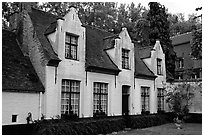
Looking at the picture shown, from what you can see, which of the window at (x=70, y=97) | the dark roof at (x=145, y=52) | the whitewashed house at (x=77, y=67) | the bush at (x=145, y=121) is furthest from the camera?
the dark roof at (x=145, y=52)

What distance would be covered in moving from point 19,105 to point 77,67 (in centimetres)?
450

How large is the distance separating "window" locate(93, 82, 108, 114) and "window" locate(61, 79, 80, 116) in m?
1.59

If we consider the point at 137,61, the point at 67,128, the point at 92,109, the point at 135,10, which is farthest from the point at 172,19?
the point at 67,128

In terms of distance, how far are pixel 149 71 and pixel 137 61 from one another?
4.56ft

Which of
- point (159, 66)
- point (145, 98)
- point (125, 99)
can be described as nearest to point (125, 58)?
point (125, 99)

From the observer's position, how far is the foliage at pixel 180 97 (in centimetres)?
2338

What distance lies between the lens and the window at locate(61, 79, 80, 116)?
628 inches

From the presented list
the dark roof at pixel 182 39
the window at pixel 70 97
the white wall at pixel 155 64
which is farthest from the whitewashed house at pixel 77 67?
the dark roof at pixel 182 39

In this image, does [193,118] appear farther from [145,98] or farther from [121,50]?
[121,50]

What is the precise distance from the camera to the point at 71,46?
55.6 ft

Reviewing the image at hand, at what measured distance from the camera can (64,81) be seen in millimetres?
16078

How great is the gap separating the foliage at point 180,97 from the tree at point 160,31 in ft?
19.1

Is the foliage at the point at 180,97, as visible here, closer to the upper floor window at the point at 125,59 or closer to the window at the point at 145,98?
the window at the point at 145,98

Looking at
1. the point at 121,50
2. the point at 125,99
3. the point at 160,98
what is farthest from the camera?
the point at 160,98
